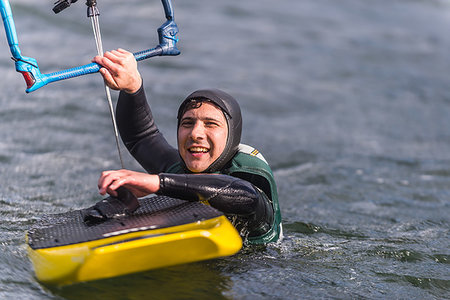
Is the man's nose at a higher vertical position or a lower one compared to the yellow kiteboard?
higher

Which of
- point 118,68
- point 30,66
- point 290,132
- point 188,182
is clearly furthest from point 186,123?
point 290,132

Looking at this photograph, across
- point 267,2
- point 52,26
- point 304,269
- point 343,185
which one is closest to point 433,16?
point 267,2

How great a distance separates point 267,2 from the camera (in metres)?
15.8

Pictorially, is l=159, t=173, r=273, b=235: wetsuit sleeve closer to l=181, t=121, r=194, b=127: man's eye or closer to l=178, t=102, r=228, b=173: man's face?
l=178, t=102, r=228, b=173: man's face

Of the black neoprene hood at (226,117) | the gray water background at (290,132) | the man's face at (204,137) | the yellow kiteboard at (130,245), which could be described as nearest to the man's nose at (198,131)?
the man's face at (204,137)

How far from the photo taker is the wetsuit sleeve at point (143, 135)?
4.05 m

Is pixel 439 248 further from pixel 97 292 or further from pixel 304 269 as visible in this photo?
pixel 97 292

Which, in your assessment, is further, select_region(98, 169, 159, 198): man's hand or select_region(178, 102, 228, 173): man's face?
select_region(178, 102, 228, 173): man's face

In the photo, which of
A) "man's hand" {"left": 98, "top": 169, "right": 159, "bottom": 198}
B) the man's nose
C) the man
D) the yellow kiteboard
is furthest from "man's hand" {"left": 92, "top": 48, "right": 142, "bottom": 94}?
the yellow kiteboard

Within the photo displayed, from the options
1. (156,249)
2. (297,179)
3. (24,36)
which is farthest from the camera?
(24,36)

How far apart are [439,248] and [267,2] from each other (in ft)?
38.8

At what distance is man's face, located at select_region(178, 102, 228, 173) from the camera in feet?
12.1

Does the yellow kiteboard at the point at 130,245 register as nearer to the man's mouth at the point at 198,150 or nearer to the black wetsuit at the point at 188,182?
the black wetsuit at the point at 188,182

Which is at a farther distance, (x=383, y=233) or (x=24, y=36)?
(x=24, y=36)
